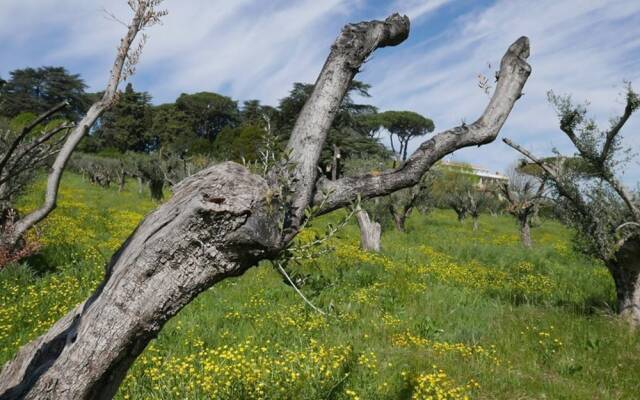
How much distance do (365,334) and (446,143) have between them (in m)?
4.86

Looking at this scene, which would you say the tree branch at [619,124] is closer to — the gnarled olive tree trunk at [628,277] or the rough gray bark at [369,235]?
the gnarled olive tree trunk at [628,277]

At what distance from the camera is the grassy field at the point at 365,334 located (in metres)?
5.47

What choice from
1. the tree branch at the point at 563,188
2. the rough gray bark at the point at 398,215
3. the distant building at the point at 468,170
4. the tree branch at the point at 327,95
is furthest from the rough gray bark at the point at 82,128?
the rough gray bark at the point at 398,215

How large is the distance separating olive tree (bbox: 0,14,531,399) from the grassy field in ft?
1.55

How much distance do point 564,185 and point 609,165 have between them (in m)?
0.89

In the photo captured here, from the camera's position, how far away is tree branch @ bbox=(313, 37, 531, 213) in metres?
2.88

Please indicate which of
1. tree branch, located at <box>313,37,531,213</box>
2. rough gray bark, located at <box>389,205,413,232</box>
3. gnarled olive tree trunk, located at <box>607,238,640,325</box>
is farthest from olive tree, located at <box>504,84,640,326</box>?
rough gray bark, located at <box>389,205,413,232</box>

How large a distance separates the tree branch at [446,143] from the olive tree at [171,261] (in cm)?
5

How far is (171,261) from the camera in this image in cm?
233

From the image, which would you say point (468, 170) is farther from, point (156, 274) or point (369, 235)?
point (156, 274)

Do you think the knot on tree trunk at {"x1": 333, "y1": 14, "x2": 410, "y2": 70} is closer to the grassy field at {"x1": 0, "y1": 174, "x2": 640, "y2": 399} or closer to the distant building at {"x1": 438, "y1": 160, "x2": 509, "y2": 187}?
the grassy field at {"x1": 0, "y1": 174, "x2": 640, "y2": 399}

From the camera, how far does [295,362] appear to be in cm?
601

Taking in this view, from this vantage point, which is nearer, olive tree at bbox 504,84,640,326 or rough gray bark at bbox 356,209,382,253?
olive tree at bbox 504,84,640,326

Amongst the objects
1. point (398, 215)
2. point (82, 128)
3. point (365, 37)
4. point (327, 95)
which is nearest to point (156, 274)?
point (82, 128)
